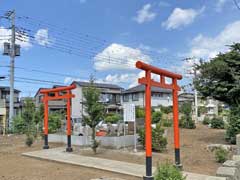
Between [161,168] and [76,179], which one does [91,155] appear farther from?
[161,168]

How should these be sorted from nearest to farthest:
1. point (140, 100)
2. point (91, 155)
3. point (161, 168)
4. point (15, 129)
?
point (161, 168), point (91, 155), point (15, 129), point (140, 100)

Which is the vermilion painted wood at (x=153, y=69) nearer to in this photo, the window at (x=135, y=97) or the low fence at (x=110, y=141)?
the low fence at (x=110, y=141)

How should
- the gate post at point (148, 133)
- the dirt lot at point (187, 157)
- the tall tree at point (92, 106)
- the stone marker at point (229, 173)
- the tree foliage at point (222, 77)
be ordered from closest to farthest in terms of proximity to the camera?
the stone marker at point (229, 173) < the gate post at point (148, 133) < the dirt lot at point (187, 157) < the tall tree at point (92, 106) < the tree foliage at point (222, 77)

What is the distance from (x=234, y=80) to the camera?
1226cm

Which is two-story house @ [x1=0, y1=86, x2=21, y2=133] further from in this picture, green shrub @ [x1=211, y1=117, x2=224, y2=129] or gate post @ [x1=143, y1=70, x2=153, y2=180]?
gate post @ [x1=143, y1=70, x2=153, y2=180]

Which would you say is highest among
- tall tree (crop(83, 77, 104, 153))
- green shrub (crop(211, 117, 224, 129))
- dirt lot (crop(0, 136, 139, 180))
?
tall tree (crop(83, 77, 104, 153))

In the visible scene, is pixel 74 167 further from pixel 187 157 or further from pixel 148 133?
pixel 187 157

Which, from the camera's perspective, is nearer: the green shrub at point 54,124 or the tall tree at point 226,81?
the tall tree at point 226,81

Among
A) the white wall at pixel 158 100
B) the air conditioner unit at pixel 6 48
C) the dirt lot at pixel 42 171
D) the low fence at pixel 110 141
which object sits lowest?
the dirt lot at pixel 42 171

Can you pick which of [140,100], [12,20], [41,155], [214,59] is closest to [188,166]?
[41,155]

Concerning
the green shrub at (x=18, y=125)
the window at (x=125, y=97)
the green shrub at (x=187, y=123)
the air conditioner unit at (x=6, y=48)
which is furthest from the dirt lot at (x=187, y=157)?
the window at (x=125, y=97)

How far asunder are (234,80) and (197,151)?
11.2 ft

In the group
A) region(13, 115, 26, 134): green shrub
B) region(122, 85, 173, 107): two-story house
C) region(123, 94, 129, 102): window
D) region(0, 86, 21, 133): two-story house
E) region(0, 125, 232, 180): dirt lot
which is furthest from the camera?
region(123, 94, 129, 102): window

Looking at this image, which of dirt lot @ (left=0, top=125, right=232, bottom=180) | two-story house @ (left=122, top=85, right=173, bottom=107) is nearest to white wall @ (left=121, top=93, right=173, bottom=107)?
two-story house @ (left=122, top=85, right=173, bottom=107)
